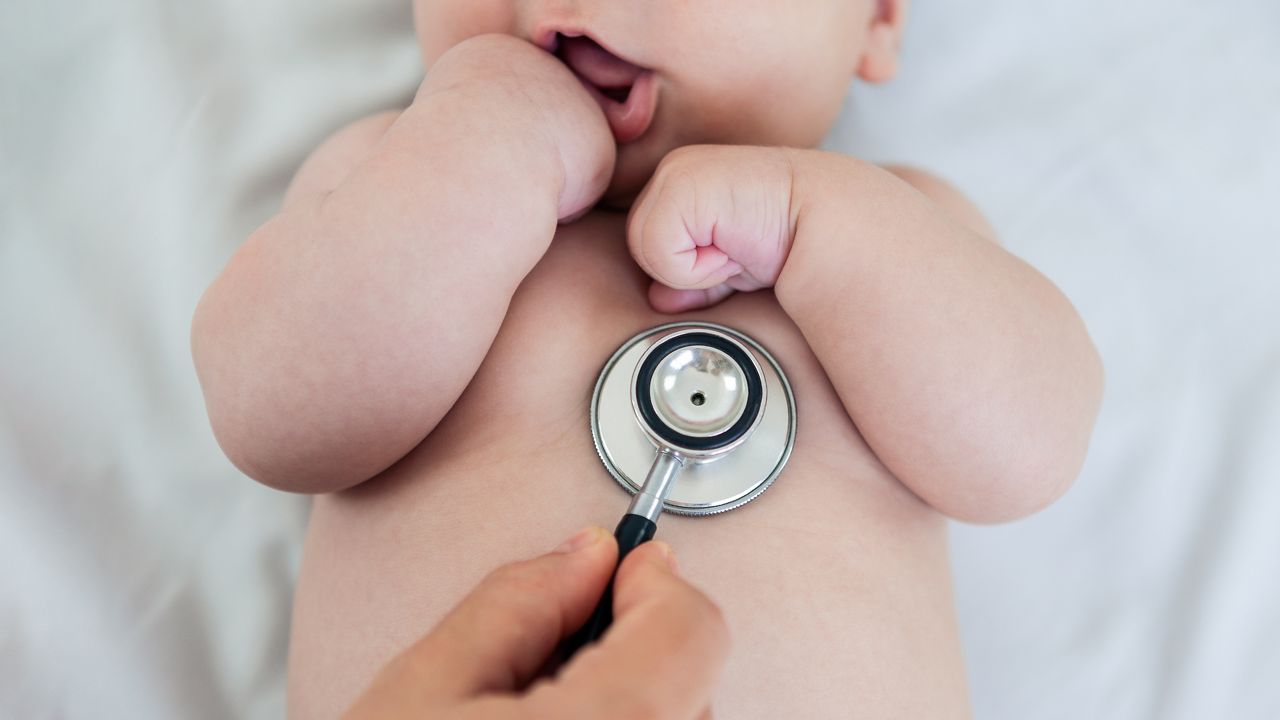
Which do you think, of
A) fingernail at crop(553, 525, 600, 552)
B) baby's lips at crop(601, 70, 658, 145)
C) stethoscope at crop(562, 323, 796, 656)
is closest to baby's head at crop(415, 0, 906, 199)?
baby's lips at crop(601, 70, 658, 145)

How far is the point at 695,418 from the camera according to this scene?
2.72 ft

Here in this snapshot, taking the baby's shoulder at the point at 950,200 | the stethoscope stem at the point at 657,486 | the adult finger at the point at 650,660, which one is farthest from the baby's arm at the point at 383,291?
the baby's shoulder at the point at 950,200

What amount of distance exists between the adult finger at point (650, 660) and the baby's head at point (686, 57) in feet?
1.84

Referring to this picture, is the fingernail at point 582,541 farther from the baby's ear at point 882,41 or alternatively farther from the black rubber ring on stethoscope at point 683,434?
the baby's ear at point 882,41

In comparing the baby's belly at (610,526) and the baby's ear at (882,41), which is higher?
the baby's ear at (882,41)

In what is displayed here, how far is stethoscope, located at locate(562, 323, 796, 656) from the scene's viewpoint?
83 centimetres

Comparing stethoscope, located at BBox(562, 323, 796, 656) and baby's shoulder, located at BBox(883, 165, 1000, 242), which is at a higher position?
baby's shoulder, located at BBox(883, 165, 1000, 242)

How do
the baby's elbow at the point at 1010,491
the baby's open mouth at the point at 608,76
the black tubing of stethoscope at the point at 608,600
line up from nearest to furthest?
the black tubing of stethoscope at the point at 608,600, the baby's elbow at the point at 1010,491, the baby's open mouth at the point at 608,76

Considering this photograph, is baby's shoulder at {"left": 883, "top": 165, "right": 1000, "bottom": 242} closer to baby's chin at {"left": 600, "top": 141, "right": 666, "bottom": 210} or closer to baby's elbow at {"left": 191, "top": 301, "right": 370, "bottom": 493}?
baby's chin at {"left": 600, "top": 141, "right": 666, "bottom": 210}

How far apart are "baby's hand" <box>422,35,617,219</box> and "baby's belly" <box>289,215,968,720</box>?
10 cm

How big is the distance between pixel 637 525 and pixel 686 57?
0.49m

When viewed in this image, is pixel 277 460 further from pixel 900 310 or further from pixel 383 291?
pixel 900 310

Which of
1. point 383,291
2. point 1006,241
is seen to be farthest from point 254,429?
point 1006,241

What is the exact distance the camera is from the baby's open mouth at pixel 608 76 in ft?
3.37
